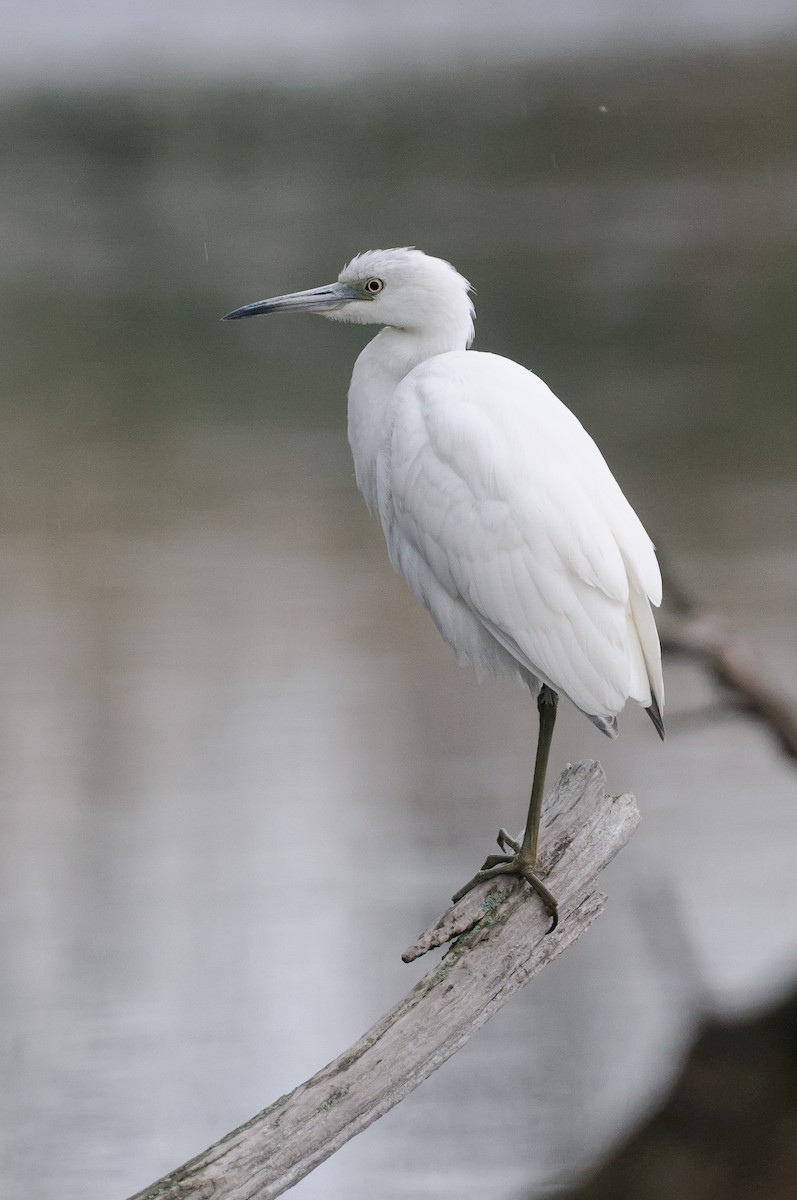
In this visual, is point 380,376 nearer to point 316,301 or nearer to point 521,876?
point 316,301

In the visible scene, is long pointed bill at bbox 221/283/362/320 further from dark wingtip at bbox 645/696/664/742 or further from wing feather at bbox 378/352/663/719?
dark wingtip at bbox 645/696/664/742

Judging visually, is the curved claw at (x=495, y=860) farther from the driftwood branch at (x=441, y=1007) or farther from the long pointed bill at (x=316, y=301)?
the long pointed bill at (x=316, y=301)

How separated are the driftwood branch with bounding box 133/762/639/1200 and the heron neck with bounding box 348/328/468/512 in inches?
20.6

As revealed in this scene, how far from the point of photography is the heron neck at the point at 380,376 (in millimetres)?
2104

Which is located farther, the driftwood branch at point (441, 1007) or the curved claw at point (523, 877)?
the curved claw at point (523, 877)

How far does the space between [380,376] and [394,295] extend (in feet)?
0.40

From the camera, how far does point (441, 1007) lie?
161cm

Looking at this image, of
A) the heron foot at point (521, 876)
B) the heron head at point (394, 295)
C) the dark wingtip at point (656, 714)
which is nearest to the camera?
the heron foot at point (521, 876)

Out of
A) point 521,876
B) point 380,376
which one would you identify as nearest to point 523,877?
point 521,876

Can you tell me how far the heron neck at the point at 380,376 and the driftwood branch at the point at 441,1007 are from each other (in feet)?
1.72

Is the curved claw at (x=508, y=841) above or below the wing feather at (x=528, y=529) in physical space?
below

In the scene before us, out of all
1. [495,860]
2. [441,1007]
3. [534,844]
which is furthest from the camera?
[495,860]

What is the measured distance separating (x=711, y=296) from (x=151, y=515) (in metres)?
5.48

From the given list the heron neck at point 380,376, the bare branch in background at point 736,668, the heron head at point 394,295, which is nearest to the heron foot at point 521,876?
the bare branch in background at point 736,668
